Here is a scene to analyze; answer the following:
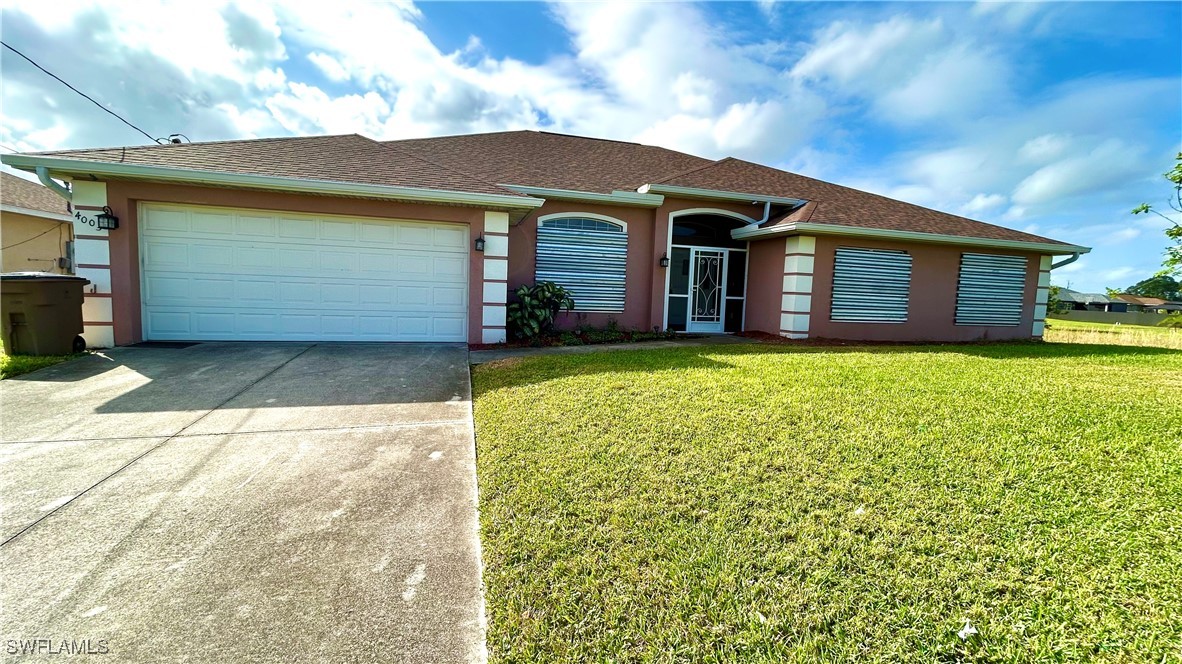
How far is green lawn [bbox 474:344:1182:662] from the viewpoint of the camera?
1.78 metres

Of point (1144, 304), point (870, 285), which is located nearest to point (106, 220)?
point (870, 285)

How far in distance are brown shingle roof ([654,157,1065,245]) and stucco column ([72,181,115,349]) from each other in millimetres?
9901

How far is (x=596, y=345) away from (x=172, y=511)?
6.54m

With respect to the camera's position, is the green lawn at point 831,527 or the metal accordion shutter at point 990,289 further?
the metal accordion shutter at point 990,289

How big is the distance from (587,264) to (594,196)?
1.46 metres

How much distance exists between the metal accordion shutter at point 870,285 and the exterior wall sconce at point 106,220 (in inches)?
520

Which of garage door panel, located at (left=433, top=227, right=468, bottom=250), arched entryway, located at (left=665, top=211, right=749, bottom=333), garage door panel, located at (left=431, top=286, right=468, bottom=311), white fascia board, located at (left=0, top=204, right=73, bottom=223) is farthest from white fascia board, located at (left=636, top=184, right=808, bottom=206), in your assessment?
white fascia board, located at (left=0, top=204, right=73, bottom=223)

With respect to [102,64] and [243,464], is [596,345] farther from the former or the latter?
[102,64]

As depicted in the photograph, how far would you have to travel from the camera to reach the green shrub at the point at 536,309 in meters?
8.78

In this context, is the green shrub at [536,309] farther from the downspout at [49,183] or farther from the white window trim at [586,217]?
the downspout at [49,183]

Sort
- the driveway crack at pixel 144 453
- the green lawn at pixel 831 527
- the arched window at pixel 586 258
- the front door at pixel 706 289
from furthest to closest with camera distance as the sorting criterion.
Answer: the front door at pixel 706 289 < the arched window at pixel 586 258 < the driveway crack at pixel 144 453 < the green lawn at pixel 831 527

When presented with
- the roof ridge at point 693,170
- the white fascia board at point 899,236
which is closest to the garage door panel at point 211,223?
the roof ridge at point 693,170

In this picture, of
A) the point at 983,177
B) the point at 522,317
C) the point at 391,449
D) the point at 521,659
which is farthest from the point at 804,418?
the point at 983,177

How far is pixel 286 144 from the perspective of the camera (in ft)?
28.5
